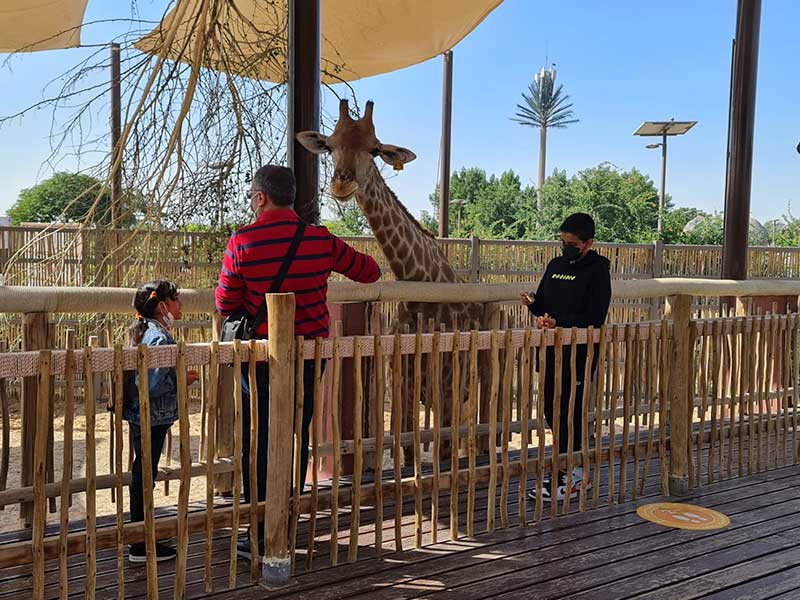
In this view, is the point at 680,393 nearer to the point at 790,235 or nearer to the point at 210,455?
the point at 210,455

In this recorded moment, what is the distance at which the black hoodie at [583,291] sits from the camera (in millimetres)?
4156

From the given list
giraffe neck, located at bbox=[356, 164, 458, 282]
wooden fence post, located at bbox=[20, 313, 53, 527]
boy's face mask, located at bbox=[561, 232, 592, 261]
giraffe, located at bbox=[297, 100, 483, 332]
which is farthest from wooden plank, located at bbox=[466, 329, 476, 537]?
wooden fence post, located at bbox=[20, 313, 53, 527]

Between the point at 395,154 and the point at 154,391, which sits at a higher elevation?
the point at 395,154

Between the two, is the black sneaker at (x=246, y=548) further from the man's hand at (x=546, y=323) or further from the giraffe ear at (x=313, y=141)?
the giraffe ear at (x=313, y=141)

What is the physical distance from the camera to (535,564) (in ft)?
10.7

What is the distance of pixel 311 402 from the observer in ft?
10.8

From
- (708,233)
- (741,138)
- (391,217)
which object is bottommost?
(391,217)

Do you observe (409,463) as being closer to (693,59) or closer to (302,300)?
(302,300)

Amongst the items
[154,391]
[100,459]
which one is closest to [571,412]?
[154,391]

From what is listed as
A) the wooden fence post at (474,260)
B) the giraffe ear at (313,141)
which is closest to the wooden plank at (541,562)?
the giraffe ear at (313,141)

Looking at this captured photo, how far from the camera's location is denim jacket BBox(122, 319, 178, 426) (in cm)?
316

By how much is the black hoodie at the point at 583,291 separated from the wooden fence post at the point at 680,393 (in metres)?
0.48

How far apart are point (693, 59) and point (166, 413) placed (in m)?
59.5

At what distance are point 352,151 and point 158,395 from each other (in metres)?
2.13
